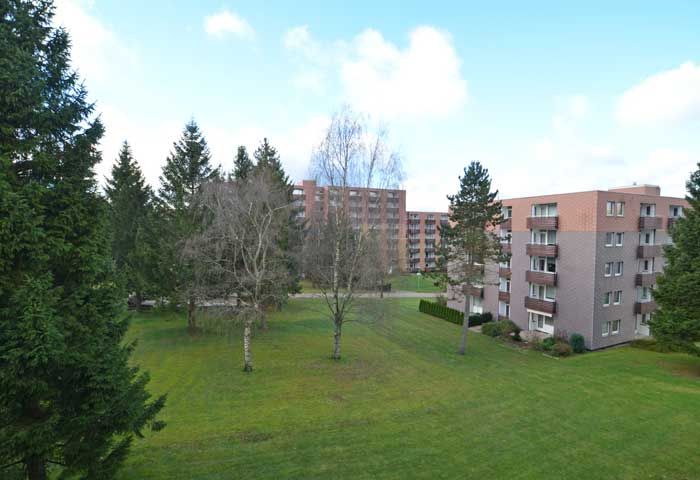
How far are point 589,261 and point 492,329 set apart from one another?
30.1 ft

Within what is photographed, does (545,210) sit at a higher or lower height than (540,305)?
higher

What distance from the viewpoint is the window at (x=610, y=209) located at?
91.4ft

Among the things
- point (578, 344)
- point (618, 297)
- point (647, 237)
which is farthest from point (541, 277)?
point (647, 237)

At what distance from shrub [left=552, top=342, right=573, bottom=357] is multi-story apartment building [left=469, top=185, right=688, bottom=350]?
219 cm

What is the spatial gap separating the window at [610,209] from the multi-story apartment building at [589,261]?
7 cm

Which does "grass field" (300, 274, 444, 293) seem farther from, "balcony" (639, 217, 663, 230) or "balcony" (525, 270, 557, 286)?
"balcony" (639, 217, 663, 230)

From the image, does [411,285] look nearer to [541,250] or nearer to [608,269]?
[541,250]

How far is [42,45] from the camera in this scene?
7.80m

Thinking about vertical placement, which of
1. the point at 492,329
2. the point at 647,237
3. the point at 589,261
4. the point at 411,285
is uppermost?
the point at 647,237

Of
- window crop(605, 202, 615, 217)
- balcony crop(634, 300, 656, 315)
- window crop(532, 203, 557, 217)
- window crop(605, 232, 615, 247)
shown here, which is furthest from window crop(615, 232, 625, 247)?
balcony crop(634, 300, 656, 315)

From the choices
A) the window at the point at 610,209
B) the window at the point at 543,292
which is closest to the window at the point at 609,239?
the window at the point at 610,209

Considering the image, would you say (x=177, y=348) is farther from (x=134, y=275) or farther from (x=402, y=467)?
(x=402, y=467)

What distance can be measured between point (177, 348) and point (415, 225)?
67706 mm

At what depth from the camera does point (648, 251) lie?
99.3 feet
